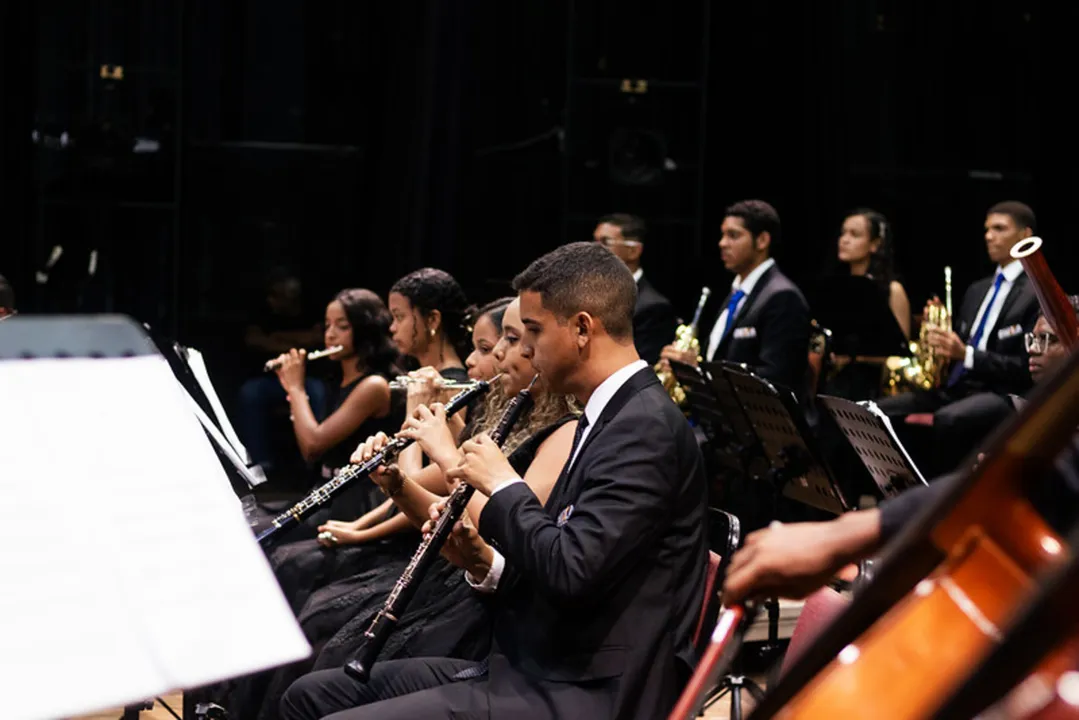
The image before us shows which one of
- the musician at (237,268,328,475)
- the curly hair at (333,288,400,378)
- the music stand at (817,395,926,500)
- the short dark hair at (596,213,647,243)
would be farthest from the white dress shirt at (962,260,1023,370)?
the musician at (237,268,328,475)

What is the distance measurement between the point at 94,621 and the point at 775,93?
7024mm

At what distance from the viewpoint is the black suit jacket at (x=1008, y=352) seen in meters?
5.75

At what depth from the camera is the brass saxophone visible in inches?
263

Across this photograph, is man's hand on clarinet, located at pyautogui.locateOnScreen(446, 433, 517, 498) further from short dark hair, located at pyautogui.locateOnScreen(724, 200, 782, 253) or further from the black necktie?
short dark hair, located at pyautogui.locateOnScreen(724, 200, 782, 253)

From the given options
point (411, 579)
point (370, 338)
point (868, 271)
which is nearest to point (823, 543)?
point (411, 579)

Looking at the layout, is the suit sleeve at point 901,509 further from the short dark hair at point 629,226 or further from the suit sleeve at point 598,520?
the short dark hair at point 629,226

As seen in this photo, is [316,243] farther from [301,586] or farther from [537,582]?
[537,582]

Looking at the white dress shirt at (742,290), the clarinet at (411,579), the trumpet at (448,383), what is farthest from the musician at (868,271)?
the clarinet at (411,579)

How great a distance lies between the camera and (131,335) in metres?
1.55

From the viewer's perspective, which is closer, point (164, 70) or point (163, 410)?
point (163, 410)

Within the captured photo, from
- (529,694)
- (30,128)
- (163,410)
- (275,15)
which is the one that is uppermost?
(275,15)

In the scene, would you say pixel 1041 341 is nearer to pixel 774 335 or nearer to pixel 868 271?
pixel 774 335

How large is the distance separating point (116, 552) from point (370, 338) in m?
4.04

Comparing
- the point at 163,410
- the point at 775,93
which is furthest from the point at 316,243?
the point at 163,410
